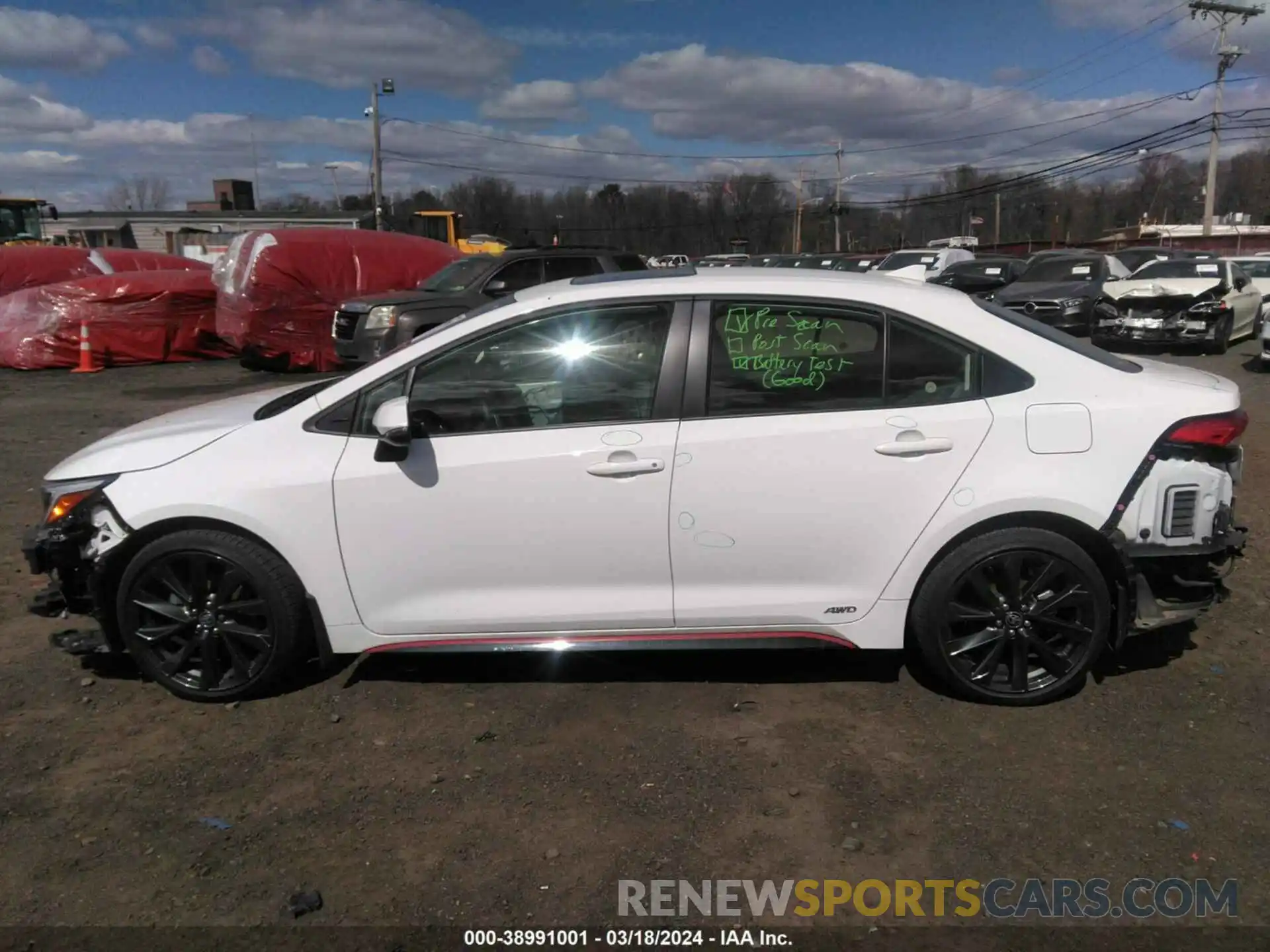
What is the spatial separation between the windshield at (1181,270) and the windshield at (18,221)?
3210 cm

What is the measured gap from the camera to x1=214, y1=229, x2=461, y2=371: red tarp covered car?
1460 cm

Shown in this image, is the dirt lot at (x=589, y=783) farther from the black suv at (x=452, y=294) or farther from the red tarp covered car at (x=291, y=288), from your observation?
the red tarp covered car at (x=291, y=288)

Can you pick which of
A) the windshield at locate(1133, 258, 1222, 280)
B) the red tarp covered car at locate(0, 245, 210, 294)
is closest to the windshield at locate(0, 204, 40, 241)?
the red tarp covered car at locate(0, 245, 210, 294)

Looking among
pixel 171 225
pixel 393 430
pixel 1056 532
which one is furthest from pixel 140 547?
pixel 171 225

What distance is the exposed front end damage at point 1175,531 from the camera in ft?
11.8

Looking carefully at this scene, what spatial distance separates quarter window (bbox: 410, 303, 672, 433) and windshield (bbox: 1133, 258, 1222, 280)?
1519 cm

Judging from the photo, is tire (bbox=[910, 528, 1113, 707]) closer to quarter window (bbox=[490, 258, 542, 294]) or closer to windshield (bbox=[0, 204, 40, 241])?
quarter window (bbox=[490, 258, 542, 294])

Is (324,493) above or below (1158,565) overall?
above

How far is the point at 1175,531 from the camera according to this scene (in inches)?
143

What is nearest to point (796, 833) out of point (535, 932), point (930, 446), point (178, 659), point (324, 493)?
point (535, 932)

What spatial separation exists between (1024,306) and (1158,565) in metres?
14.0

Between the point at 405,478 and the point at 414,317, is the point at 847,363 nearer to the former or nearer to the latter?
the point at 405,478

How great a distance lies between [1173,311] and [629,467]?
14389 mm

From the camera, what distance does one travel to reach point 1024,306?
54.0 ft
